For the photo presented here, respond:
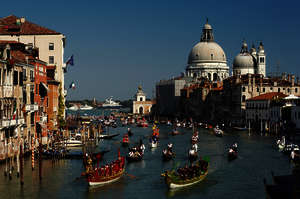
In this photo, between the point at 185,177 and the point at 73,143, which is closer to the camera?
the point at 185,177

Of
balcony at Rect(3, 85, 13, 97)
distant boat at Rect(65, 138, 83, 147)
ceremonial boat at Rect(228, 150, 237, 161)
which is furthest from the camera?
distant boat at Rect(65, 138, 83, 147)

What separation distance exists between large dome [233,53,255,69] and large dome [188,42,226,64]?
11.6 meters

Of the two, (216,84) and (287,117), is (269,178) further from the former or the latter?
(216,84)

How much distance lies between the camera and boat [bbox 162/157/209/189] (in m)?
27.3

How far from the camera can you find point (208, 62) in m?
140

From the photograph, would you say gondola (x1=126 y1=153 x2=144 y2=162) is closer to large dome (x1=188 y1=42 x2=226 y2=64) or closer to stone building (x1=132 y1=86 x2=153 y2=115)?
large dome (x1=188 y1=42 x2=226 y2=64)

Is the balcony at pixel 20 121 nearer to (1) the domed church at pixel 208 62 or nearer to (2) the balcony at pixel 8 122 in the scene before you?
(2) the balcony at pixel 8 122

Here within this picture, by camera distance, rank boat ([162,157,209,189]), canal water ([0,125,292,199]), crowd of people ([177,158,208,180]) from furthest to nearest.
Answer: crowd of people ([177,158,208,180]), boat ([162,157,209,189]), canal water ([0,125,292,199])

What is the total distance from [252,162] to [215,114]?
56.8 m

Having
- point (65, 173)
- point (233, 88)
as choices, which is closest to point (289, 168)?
point (65, 173)

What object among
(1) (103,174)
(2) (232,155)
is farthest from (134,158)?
(1) (103,174)

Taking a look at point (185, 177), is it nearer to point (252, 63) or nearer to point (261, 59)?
point (252, 63)

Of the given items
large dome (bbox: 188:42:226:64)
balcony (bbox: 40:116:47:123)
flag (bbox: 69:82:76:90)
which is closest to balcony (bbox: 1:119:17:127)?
balcony (bbox: 40:116:47:123)

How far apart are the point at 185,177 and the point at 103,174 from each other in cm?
385
